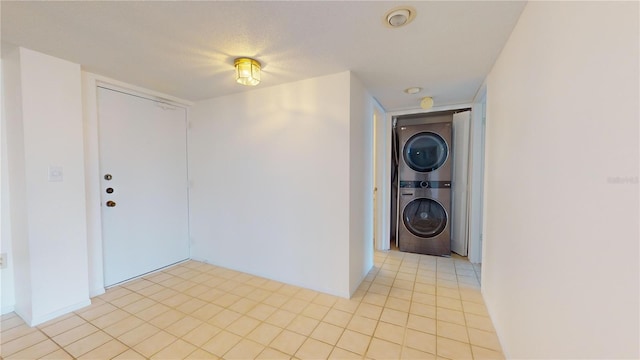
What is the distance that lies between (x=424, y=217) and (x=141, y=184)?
365cm

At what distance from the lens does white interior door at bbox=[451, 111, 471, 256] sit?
3265 millimetres

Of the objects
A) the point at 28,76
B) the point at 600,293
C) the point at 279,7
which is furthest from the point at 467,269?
the point at 28,76

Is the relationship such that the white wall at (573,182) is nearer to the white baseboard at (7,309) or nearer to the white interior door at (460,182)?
the white interior door at (460,182)

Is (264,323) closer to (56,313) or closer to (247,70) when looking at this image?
(56,313)

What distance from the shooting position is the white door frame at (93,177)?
2.26 metres

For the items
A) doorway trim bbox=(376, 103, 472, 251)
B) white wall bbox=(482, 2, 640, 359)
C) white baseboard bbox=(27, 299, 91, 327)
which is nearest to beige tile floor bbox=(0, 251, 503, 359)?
white baseboard bbox=(27, 299, 91, 327)

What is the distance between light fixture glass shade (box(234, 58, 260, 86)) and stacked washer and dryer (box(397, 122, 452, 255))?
92.1 inches

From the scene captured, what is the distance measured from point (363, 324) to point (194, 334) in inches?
50.4

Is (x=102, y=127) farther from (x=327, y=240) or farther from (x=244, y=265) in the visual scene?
(x=327, y=240)

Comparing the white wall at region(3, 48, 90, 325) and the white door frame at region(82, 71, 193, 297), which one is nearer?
the white wall at region(3, 48, 90, 325)

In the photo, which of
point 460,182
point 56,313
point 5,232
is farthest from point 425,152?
point 5,232

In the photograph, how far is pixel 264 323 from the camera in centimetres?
192

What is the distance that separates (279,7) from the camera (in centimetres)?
131

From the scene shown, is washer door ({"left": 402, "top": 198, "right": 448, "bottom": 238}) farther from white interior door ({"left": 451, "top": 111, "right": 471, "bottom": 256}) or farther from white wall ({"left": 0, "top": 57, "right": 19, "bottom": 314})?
white wall ({"left": 0, "top": 57, "right": 19, "bottom": 314})
